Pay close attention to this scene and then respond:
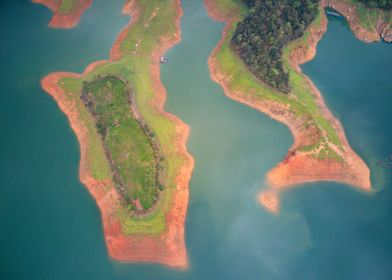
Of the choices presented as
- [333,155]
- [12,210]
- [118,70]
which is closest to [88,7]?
[118,70]

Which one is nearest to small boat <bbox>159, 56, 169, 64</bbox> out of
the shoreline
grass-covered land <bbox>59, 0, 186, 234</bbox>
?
grass-covered land <bbox>59, 0, 186, 234</bbox>

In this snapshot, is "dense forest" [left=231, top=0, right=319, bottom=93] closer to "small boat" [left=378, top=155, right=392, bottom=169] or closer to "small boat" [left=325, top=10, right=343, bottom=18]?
"small boat" [left=325, top=10, right=343, bottom=18]

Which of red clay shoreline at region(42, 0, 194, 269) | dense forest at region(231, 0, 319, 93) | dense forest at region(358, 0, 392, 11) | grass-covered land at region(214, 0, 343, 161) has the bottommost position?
red clay shoreline at region(42, 0, 194, 269)

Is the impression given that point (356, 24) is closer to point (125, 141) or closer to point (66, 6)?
point (125, 141)

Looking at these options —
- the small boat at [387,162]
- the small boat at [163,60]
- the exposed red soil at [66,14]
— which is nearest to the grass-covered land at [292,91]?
the small boat at [387,162]

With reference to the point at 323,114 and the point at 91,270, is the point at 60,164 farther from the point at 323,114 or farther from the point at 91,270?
the point at 323,114

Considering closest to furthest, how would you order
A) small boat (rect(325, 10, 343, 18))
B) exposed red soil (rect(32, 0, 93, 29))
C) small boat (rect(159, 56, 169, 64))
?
small boat (rect(159, 56, 169, 64))
exposed red soil (rect(32, 0, 93, 29))
small boat (rect(325, 10, 343, 18))
